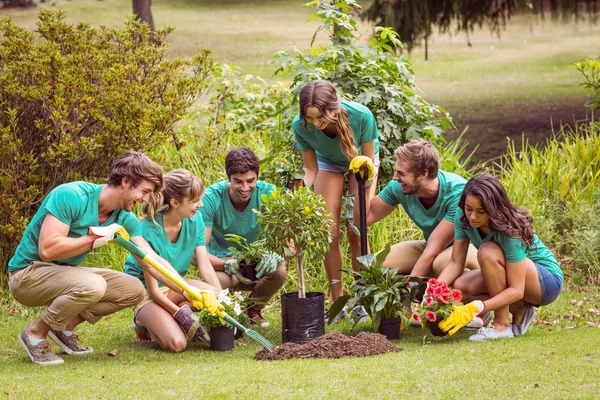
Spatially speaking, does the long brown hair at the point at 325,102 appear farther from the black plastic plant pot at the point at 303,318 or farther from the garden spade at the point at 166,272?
the garden spade at the point at 166,272

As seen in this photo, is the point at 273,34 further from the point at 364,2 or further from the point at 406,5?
the point at 406,5

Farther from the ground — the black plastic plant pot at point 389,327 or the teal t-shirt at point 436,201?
the teal t-shirt at point 436,201

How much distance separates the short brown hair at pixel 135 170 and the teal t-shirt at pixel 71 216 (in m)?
0.15

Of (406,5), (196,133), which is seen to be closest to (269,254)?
(196,133)

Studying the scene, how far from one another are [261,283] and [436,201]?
1173 mm

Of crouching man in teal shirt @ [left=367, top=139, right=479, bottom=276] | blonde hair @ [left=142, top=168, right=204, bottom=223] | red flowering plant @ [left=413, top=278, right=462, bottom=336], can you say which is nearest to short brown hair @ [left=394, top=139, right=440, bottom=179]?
crouching man in teal shirt @ [left=367, top=139, right=479, bottom=276]

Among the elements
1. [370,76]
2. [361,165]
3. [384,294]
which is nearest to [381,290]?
[384,294]

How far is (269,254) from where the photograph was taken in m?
4.64

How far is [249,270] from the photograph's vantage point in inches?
188

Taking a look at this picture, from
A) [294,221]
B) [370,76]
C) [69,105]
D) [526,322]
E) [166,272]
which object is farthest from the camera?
[370,76]

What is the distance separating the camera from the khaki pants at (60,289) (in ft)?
13.3

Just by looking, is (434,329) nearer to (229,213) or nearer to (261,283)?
(261,283)

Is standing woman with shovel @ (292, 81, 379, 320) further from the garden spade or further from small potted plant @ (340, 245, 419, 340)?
the garden spade

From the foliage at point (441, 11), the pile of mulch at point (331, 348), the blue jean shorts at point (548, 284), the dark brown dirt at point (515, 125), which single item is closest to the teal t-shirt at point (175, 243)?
the pile of mulch at point (331, 348)
